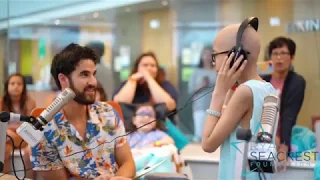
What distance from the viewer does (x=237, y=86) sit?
1.86m

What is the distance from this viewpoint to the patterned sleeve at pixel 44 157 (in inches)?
92.7

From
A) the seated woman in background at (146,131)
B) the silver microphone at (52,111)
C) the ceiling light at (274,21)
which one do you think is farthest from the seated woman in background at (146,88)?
the silver microphone at (52,111)

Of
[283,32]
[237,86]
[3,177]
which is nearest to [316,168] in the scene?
[237,86]

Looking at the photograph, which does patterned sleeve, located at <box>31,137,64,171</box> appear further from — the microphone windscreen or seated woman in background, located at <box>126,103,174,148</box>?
seated woman in background, located at <box>126,103,174,148</box>

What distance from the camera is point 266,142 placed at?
4.75 ft

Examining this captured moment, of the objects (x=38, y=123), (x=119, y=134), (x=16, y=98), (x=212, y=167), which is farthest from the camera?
(x=16, y=98)

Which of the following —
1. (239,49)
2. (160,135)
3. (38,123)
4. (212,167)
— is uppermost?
(239,49)

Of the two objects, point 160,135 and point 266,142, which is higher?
point 266,142

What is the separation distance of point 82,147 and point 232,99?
912 mm

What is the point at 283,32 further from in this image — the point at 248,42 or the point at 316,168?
the point at 248,42

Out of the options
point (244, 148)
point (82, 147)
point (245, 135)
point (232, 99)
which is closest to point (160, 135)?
point (82, 147)

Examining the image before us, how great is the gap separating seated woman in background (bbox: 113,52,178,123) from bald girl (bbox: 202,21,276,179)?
7.32 ft

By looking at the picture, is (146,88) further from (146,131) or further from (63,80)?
(63,80)

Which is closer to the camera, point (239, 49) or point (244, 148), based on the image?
point (244, 148)
